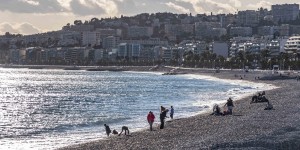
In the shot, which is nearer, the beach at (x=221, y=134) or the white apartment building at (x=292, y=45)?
the beach at (x=221, y=134)

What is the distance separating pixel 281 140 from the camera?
72.6 feet

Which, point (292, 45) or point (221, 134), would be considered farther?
point (292, 45)

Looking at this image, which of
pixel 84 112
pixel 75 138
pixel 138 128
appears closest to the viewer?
pixel 75 138

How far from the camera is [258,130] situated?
2598 centimetres

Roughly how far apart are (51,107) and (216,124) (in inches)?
925

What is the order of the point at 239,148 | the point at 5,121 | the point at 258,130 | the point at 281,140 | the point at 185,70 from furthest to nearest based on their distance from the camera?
the point at 185,70 < the point at 5,121 < the point at 258,130 < the point at 281,140 < the point at 239,148

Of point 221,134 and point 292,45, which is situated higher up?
point 292,45

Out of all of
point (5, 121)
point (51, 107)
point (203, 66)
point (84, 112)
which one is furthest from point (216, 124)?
point (203, 66)

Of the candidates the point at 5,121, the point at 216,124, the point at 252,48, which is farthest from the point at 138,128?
the point at 252,48

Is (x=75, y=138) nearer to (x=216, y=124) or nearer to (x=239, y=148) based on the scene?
(x=216, y=124)

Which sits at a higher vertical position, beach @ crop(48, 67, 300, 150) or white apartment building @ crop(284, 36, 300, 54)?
white apartment building @ crop(284, 36, 300, 54)

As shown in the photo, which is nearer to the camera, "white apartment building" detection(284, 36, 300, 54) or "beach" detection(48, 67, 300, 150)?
"beach" detection(48, 67, 300, 150)

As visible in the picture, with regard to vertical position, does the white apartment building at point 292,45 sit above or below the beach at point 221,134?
above

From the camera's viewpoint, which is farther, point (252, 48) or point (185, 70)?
point (252, 48)
